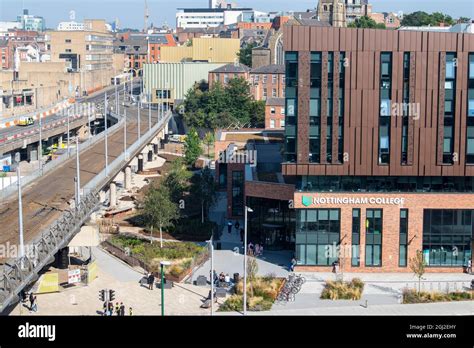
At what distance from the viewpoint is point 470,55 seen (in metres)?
32.9

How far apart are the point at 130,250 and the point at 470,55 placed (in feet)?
58.6

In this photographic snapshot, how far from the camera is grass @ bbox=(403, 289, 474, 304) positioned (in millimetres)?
30209

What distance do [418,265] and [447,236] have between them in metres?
3.57

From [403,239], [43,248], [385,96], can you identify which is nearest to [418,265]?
[403,239]

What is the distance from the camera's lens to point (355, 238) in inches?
1353

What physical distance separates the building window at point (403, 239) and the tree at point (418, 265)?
422 mm

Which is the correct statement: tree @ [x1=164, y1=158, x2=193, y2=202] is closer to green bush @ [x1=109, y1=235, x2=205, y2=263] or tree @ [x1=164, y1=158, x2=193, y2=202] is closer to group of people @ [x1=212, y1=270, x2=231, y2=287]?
green bush @ [x1=109, y1=235, x2=205, y2=263]

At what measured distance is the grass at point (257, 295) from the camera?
28.7 meters

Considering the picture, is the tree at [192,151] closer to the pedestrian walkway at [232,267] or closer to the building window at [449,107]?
the pedestrian walkway at [232,267]

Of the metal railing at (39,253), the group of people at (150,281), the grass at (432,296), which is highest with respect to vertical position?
the metal railing at (39,253)

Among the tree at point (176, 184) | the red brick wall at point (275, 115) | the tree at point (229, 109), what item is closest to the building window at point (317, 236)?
the tree at point (176, 184)

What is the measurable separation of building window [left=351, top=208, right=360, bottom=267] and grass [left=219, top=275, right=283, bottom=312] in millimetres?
4013

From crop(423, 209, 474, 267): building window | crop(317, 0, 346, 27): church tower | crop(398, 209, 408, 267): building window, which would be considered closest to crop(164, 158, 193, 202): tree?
crop(398, 209, 408, 267): building window
